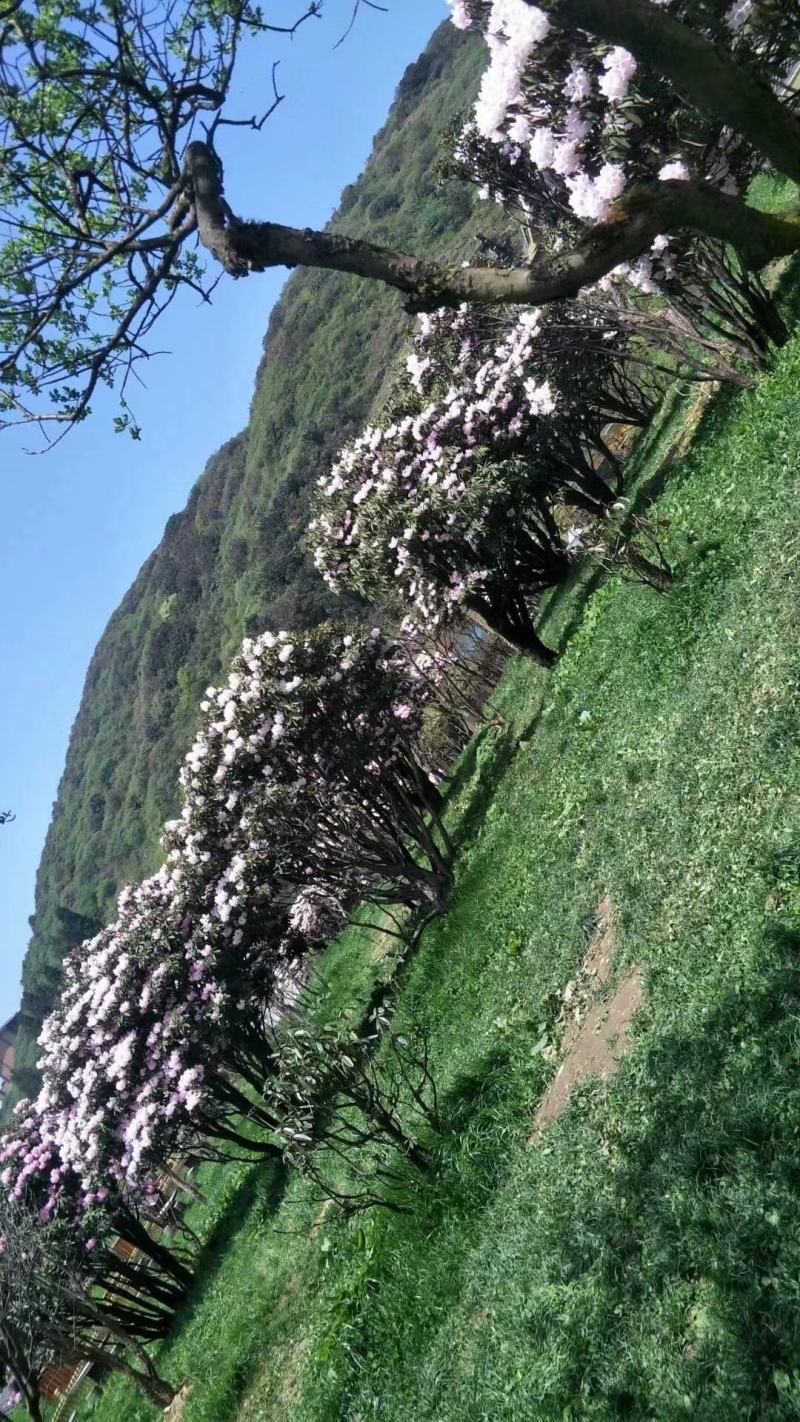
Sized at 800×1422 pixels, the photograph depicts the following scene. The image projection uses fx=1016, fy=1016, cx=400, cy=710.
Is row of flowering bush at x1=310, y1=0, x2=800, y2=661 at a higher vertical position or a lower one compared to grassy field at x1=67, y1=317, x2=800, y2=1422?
higher

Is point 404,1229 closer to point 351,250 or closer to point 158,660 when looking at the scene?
point 351,250

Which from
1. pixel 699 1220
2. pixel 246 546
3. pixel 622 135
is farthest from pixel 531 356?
pixel 246 546

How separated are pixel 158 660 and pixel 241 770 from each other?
78.1 metres

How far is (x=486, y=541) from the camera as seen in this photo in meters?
10.1

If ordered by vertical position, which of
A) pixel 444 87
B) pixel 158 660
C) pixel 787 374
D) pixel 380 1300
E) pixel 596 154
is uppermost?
pixel 444 87

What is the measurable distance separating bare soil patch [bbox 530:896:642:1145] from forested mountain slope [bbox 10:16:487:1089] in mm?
37368

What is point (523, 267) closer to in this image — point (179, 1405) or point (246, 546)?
point (179, 1405)

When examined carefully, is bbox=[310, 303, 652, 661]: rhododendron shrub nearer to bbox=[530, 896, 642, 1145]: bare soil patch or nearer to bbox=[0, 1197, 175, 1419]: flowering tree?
bbox=[530, 896, 642, 1145]: bare soil patch

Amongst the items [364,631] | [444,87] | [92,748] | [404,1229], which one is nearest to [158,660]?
[92,748]

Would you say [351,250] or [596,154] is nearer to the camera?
[351,250]

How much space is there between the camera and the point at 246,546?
2704 inches

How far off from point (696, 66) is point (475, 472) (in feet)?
24.7

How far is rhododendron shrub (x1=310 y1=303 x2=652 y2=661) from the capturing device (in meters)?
10.0

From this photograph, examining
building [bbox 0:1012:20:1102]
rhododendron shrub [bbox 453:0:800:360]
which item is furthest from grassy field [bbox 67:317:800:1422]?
building [bbox 0:1012:20:1102]
